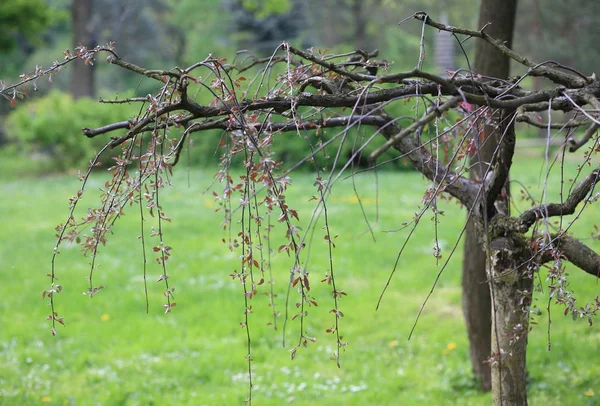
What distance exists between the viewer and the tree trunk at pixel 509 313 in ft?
10.6

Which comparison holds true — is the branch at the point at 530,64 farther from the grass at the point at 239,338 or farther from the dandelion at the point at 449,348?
the dandelion at the point at 449,348

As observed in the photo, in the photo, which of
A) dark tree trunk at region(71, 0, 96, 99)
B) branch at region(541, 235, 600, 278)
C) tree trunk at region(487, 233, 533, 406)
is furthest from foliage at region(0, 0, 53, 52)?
branch at region(541, 235, 600, 278)

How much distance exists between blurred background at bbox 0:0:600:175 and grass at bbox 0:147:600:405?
114 inches

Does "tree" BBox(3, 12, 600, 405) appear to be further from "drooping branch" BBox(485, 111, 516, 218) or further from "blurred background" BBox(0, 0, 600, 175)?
"blurred background" BBox(0, 0, 600, 175)

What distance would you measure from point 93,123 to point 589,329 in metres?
15.7

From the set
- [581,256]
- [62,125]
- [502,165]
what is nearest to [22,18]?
[62,125]

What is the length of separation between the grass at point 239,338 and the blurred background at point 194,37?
288cm

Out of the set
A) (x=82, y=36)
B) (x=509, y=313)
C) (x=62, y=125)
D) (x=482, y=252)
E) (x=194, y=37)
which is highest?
(x=194, y=37)

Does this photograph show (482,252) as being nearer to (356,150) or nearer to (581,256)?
(581,256)

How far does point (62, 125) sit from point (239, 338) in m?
13.8

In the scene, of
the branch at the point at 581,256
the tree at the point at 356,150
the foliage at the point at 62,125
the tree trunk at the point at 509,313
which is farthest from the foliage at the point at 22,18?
the branch at the point at 581,256

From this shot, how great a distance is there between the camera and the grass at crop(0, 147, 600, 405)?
5.29 meters

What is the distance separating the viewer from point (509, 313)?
10.9 feet

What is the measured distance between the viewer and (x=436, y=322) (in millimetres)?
6770
